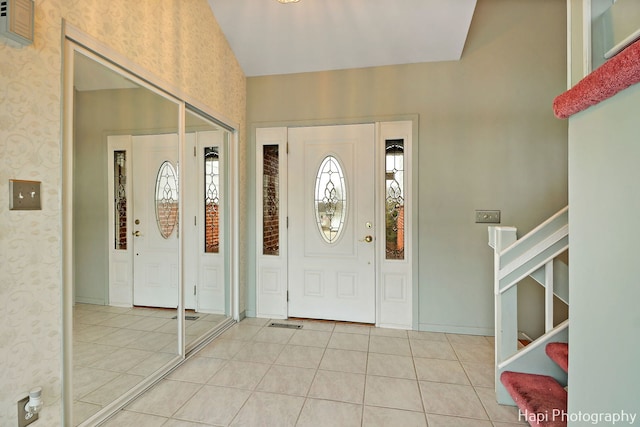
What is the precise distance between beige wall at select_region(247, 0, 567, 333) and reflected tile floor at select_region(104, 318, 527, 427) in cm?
59

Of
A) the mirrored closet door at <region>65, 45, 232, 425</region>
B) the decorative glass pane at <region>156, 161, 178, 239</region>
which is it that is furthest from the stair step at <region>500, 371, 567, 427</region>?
the decorative glass pane at <region>156, 161, 178, 239</region>

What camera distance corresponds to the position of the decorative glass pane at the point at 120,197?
1.93m

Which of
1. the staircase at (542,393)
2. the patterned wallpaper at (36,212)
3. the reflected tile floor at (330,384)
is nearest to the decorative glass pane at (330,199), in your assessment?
the reflected tile floor at (330,384)

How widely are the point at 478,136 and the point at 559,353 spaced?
2.01 meters

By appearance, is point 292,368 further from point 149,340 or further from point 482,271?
point 482,271

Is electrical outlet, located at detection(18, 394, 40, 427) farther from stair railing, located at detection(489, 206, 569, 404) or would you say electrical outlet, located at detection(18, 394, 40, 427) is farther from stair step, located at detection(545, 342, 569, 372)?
stair step, located at detection(545, 342, 569, 372)

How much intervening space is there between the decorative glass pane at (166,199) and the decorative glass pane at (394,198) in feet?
6.72

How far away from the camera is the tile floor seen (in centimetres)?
161

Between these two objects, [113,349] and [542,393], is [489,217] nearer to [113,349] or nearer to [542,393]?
[542,393]

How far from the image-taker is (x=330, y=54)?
3037 mm

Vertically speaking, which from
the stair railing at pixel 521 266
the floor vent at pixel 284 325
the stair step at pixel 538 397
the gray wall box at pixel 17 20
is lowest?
the floor vent at pixel 284 325

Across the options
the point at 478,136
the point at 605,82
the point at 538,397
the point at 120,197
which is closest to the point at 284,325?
the point at 120,197

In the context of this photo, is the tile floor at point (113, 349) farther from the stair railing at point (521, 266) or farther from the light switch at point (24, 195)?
the stair railing at point (521, 266)

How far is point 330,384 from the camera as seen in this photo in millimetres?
2113
